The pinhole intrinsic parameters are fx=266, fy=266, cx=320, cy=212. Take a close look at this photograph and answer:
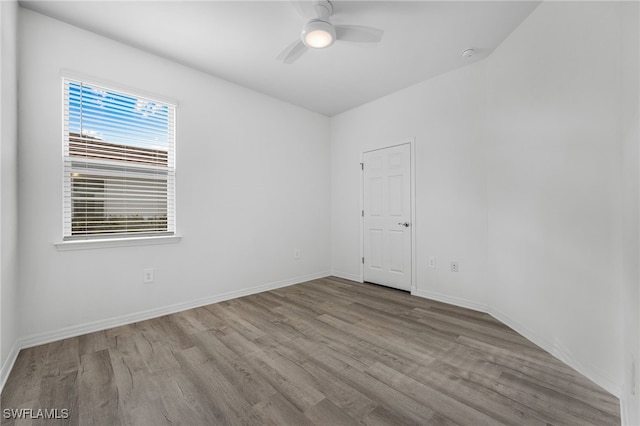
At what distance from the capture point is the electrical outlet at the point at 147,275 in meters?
2.72

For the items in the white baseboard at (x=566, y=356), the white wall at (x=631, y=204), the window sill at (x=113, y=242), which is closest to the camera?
the white wall at (x=631, y=204)

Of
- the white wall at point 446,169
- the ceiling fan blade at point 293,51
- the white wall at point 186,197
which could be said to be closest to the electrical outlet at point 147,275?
the white wall at point 186,197

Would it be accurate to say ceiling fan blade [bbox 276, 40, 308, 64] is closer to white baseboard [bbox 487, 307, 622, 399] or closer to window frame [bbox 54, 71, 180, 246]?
window frame [bbox 54, 71, 180, 246]

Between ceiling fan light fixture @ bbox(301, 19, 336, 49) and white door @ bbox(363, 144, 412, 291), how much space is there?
1937 mm

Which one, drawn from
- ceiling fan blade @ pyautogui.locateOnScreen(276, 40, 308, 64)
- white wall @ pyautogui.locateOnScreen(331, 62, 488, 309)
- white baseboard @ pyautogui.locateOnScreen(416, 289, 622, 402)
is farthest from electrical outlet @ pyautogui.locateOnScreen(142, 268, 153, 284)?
white baseboard @ pyautogui.locateOnScreen(416, 289, 622, 402)

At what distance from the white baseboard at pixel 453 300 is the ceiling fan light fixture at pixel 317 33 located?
2.98m

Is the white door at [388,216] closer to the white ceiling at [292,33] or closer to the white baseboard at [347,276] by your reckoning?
the white baseboard at [347,276]

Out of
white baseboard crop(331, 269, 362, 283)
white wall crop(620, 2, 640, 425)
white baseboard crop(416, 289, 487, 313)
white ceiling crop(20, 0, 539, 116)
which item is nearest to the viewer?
white wall crop(620, 2, 640, 425)

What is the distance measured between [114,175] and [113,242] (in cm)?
65

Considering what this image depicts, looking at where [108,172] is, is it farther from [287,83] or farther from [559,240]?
[559,240]

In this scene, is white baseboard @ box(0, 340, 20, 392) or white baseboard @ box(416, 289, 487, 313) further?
white baseboard @ box(416, 289, 487, 313)

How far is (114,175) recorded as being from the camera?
2582 mm

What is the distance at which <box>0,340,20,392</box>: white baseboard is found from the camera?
1661 millimetres

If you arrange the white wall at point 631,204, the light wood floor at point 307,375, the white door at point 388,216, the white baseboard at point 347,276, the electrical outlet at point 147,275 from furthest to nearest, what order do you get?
1. the white baseboard at point 347,276
2. the white door at point 388,216
3. the electrical outlet at point 147,275
4. the light wood floor at point 307,375
5. the white wall at point 631,204
